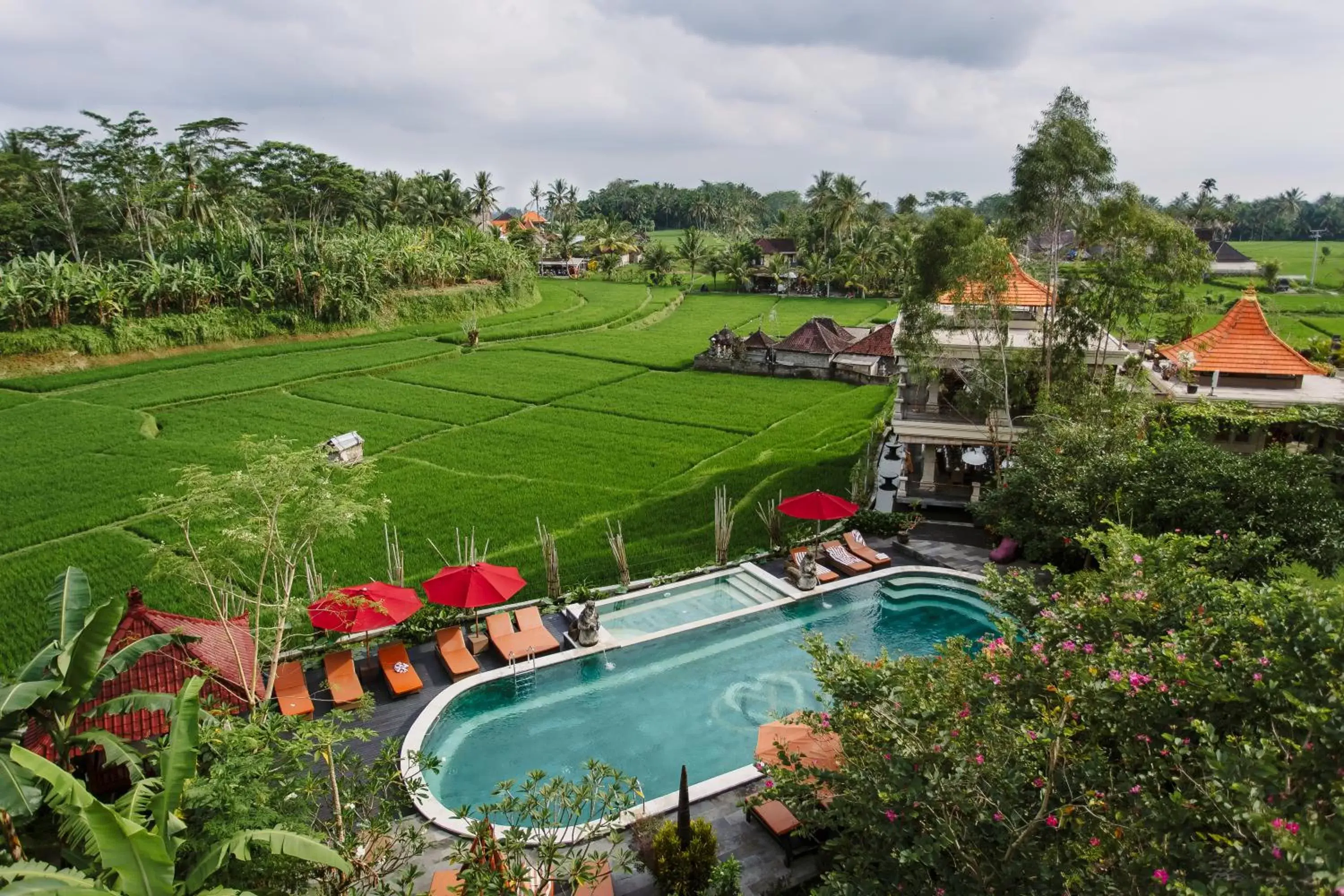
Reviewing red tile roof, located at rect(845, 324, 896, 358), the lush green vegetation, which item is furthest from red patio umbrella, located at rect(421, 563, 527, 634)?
the lush green vegetation

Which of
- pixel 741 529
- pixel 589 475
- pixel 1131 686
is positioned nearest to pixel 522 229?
pixel 589 475

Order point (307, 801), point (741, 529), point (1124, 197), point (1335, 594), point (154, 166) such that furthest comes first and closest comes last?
point (154, 166), point (741, 529), point (1124, 197), point (307, 801), point (1335, 594)

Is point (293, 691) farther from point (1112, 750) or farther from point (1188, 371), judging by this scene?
point (1188, 371)

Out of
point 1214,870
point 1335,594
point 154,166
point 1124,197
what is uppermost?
point 154,166

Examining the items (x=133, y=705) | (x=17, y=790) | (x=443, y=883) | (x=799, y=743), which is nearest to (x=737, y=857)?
(x=799, y=743)

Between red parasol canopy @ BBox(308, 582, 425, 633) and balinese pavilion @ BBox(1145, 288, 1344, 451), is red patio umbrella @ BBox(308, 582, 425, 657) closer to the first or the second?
red parasol canopy @ BBox(308, 582, 425, 633)

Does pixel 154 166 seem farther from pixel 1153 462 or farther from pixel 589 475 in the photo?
pixel 1153 462

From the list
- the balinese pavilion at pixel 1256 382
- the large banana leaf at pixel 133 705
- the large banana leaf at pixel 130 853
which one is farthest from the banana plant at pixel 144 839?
the balinese pavilion at pixel 1256 382
